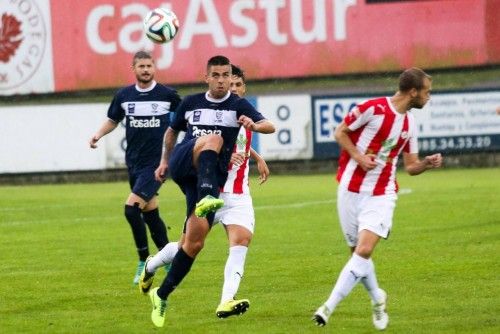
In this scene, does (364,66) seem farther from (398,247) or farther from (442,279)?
(442,279)

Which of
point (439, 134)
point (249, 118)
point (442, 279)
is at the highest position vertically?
point (249, 118)

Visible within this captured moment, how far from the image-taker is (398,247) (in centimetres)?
1564

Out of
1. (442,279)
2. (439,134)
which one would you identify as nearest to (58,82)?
(439,134)

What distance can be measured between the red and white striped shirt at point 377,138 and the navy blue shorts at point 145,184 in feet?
12.4

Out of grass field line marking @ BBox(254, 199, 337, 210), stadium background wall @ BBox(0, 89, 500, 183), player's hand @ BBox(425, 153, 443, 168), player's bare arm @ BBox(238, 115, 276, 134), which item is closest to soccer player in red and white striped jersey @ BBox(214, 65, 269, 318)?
player's bare arm @ BBox(238, 115, 276, 134)

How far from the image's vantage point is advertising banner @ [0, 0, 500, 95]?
33.8 metres

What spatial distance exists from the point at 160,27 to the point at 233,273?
4.46m

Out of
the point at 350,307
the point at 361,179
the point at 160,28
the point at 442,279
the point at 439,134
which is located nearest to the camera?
the point at 361,179

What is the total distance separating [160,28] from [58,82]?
69.5 feet

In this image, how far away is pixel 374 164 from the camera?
949 centimetres

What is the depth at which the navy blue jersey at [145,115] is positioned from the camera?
13180 mm

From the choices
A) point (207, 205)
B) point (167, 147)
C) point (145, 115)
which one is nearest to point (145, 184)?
point (145, 115)

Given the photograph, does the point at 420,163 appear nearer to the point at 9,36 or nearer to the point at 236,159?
the point at 236,159

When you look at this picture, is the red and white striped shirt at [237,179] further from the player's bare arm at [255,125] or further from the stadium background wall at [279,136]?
the stadium background wall at [279,136]
